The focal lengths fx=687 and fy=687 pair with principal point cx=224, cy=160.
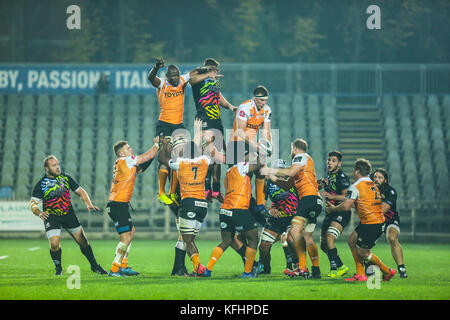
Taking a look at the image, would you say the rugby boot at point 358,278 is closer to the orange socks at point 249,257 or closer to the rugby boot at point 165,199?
the orange socks at point 249,257

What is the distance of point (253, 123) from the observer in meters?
14.1

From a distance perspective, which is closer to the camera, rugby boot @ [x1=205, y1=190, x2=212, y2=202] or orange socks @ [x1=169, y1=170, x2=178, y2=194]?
orange socks @ [x1=169, y1=170, x2=178, y2=194]

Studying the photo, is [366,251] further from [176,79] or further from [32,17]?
[32,17]

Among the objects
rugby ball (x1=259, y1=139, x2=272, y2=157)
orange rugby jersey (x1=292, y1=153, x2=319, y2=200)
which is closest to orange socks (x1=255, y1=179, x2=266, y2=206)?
rugby ball (x1=259, y1=139, x2=272, y2=157)

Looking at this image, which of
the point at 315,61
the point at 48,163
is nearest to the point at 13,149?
the point at 315,61

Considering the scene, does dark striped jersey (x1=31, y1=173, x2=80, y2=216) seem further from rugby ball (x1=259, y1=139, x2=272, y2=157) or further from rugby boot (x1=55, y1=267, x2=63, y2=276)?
rugby ball (x1=259, y1=139, x2=272, y2=157)

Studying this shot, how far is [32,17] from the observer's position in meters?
32.4

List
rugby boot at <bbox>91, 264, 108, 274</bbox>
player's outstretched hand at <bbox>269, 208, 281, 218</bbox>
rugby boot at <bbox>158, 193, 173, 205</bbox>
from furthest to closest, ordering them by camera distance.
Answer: player's outstretched hand at <bbox>269, 208, 281, 218</bbox> < rugby boot at <bbox>91, 264, 108, 274</bbox> < rugby boot at <bbox>158, 193, 173, 205</bbox>

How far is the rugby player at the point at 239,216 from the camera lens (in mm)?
12609

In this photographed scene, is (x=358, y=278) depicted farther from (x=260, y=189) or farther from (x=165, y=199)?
(x=165, y=199)

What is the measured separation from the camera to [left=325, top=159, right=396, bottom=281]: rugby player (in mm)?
12164

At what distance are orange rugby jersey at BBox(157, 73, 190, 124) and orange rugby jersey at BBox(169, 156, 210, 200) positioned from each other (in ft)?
5.44

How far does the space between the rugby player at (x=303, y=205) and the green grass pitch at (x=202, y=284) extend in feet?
1.91
